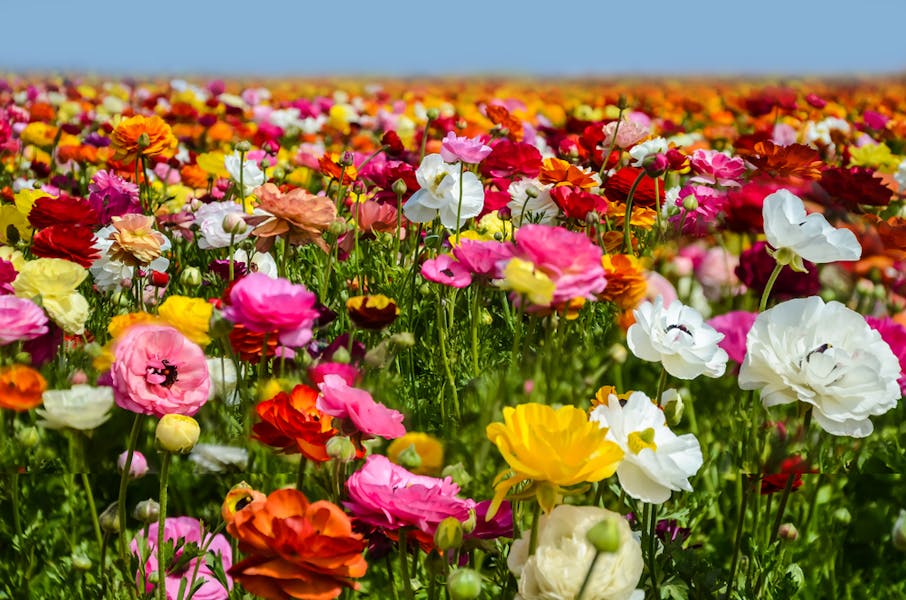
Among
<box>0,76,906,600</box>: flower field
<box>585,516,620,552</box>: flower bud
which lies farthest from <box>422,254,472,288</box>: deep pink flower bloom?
<box>585,516,620,552</box>: flower bud

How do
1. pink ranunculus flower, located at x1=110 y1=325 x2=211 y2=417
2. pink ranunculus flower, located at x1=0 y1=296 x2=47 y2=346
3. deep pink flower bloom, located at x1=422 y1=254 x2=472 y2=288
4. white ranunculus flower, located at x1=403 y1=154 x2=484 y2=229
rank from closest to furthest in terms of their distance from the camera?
pink ranunculus flower, located at x1=110 y1=325 x2=211 y2=417 < pink ranunculus flower, located at x1=0 y1=296 x2=47 y2=346 < deep pink flower bloom, located at x1=422 y1=254 x2=472 y2=288 < white ranunculus flower, located at x1=403 y1=154 x2=484 y2=229

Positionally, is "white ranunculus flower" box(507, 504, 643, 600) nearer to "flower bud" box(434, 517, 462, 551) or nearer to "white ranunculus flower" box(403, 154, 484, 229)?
"flower bud" box(434, 517, 462, 551)

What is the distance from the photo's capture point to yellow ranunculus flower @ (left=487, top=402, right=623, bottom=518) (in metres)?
0.81

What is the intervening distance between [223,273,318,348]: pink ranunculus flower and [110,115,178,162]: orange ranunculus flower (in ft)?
3.53

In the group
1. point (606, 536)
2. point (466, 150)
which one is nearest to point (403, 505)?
point (606, 536)

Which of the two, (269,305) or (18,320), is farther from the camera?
(18,320)

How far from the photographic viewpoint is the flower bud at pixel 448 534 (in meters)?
0.82

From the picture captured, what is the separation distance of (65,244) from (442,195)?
0.59m

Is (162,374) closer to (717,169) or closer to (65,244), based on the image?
(65,244)

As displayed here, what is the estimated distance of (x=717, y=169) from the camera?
186cm

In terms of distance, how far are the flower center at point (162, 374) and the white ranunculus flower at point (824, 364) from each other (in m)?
0.59

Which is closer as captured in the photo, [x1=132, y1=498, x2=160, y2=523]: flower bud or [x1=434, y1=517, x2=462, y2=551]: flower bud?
[x1=434, y1=517, x2=462, y2=551]: flower bud

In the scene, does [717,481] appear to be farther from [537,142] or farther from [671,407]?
[537,142]

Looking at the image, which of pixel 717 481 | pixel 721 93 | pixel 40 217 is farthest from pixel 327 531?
pixel 721 93
